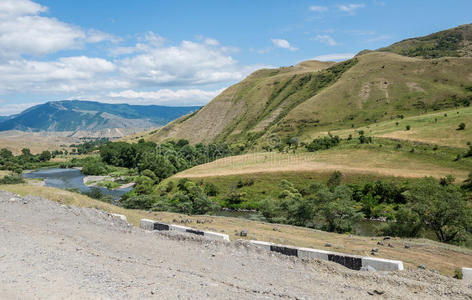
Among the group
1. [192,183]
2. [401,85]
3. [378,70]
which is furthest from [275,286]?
Answer: [378,70]

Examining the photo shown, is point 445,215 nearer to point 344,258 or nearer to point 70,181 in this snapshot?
point 344,258

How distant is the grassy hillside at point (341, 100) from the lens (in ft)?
333

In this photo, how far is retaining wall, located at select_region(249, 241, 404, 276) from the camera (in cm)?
1204

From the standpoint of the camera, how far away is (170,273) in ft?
35.0

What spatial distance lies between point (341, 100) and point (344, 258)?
370 feet

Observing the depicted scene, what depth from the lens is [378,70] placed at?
12925 centimetres

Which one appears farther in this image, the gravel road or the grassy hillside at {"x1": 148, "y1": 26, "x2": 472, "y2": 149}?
the grassy hillside at {"x1": 148, "y1": 26, "x2": 472, "y2": 149}

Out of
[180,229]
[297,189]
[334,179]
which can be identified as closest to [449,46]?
[334,179]

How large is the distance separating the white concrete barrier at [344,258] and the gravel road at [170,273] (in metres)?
0.92

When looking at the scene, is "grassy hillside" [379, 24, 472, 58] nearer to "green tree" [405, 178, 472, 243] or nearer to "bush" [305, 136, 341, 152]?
"bush" [305, 136, 341, 152]

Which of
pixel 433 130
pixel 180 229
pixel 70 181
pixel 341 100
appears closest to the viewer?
pixel 180 229

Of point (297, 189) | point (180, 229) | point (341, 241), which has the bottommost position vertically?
point (297, 189)

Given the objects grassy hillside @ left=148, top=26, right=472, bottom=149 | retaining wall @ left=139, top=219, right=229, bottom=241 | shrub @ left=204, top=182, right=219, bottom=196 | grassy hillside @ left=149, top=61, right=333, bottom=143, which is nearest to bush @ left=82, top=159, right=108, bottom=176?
grassy hillside @ left=148, top=26, right=472, bottom=149

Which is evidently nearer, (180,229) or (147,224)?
(180,229)
